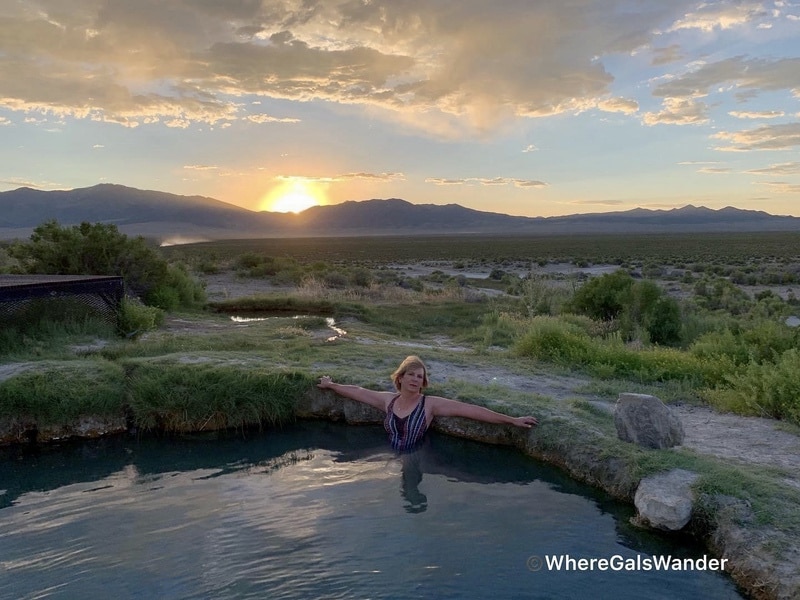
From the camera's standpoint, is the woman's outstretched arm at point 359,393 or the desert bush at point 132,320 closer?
the woman's outstretched arm at point 359,393

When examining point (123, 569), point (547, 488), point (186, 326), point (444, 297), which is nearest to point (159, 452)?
point (123, 569)

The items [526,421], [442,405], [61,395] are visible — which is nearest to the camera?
[526,421]

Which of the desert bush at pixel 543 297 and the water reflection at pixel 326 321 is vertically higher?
the desert bush at pixel 543 297

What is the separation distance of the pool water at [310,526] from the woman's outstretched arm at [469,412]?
0.34m

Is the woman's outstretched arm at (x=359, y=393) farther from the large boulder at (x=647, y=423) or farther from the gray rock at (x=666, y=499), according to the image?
the gray rock at (x=666, y=499)

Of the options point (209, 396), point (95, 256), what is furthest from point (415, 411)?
point (95, 256)

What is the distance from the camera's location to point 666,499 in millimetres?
5879

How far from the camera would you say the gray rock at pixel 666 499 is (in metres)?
5.79

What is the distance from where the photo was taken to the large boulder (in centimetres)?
686

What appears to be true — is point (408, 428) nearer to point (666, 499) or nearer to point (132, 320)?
point (666, 499)

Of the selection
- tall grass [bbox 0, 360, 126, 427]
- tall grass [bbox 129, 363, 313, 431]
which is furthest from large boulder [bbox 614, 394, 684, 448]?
tall grass [bbox 0, 360, 126, 427]
